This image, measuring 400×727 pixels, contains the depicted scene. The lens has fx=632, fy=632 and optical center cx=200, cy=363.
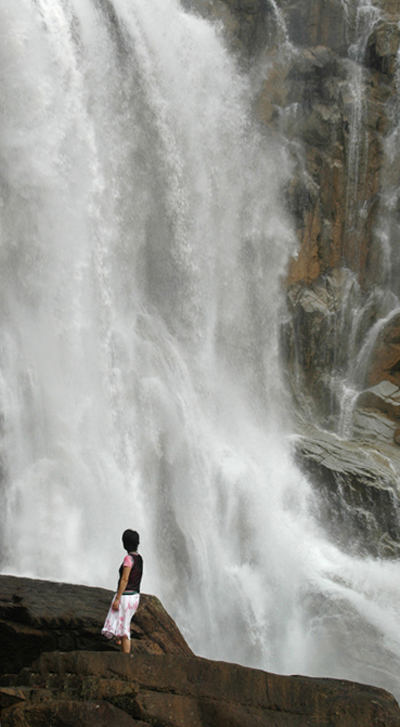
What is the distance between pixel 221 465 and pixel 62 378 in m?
3.88

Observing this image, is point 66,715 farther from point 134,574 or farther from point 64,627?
point 64,627

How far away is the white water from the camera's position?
11.2 m

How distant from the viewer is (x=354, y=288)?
17.4 meters

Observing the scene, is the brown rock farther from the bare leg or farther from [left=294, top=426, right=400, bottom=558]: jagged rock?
[left=294, top=426, right=400, bottom=558]: jagged rock

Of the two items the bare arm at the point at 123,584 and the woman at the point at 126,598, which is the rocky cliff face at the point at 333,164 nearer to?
the woman at the point at 126,598

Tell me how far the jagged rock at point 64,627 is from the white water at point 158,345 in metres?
3.70

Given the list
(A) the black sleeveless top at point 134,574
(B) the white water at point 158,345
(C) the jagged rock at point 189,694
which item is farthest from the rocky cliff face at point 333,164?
(C) the jagged rock at point 189,694

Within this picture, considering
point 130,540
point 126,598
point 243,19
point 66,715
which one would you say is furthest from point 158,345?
point 66,715

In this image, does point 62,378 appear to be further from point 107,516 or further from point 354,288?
point 354,288

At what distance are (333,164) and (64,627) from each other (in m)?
14.2

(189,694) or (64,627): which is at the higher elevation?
(64,627)

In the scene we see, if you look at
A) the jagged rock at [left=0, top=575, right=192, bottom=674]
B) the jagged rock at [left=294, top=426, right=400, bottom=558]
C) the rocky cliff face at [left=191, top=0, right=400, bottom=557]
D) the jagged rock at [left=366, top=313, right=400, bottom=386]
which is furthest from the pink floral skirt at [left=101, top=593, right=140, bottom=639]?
the jagged rock at [left=366, top=313, right=400, bottom=386]

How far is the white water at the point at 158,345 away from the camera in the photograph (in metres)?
11.2

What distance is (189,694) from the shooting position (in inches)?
197
